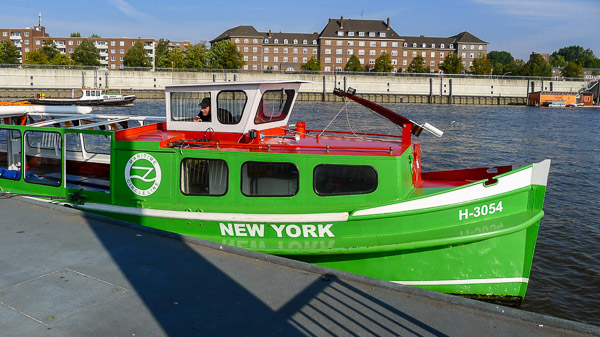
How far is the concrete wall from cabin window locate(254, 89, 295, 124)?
71786 millimetres

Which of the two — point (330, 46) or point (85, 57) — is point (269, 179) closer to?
point (85, 57)

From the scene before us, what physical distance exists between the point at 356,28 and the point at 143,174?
123 metres

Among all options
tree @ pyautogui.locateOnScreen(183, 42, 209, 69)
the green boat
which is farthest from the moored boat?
the green boat

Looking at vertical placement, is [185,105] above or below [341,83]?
below

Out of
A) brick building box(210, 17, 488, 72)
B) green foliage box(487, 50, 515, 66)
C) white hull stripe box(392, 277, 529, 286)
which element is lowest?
white hull stripe box(392, 277, 529, 286)

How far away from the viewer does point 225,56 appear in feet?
336

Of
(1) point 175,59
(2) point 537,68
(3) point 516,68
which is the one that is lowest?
(2) point 537,68

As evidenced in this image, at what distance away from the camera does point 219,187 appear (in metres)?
9.27

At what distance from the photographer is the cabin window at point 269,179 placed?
9.02m

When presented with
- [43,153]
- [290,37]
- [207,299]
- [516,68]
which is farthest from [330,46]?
[207,299]

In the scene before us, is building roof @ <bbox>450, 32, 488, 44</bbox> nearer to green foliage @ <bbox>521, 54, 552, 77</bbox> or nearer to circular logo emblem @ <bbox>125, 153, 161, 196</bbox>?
green foliage @ <bbox>521, 54, 552, 77</bbox>

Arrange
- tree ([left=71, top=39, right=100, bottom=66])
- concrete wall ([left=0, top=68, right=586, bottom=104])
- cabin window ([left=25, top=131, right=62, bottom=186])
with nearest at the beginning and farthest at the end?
1. cabin window ([left=25, top=131, right=62, bottom=186])
2. concrete wall ([left=0, top=68, right=586, bottom=104])
3. tree ([left=71, top=39, right=100, bottom=66])

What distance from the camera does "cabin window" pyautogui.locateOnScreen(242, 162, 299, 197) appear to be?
29.6ft

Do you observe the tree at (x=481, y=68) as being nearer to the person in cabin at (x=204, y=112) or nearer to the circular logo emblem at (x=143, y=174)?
the person in cabin at (x=204, y=112)
